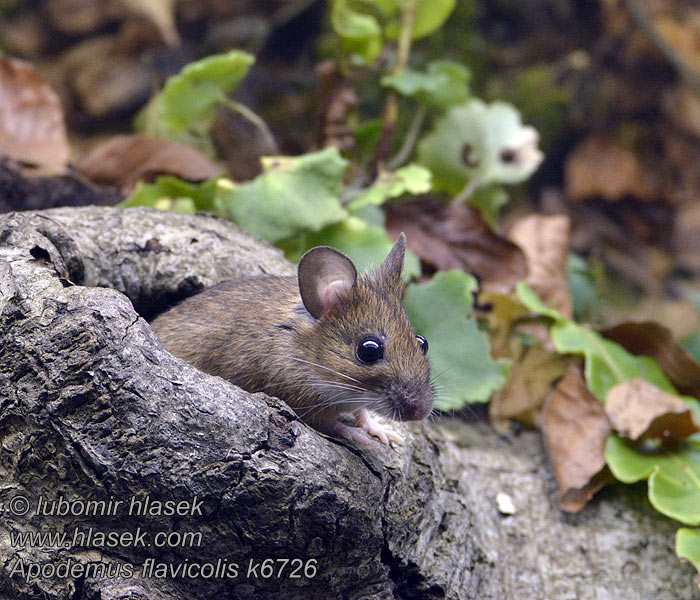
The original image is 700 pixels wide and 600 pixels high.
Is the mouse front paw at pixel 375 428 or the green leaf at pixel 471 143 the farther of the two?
the green leaf at pixel 471 143

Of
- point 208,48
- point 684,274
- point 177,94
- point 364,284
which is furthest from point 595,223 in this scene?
point 364,284

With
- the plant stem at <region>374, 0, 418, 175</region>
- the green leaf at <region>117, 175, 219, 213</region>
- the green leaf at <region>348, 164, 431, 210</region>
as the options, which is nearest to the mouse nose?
the green leaf at <region>348, 164, 431, 210</region>

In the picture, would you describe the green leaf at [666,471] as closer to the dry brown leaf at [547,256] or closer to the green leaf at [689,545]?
the green leaf at [689,545]

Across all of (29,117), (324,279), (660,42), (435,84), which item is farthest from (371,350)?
(660,42)

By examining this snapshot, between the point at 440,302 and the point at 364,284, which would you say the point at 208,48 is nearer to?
the point at 440,302

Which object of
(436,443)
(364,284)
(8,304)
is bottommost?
(436,443)

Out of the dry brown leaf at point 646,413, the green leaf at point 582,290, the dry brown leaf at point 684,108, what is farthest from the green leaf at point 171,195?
the dry brown leaf at point 684,108

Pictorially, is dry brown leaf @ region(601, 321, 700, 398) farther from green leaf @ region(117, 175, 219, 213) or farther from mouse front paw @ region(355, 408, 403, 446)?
green leaf @ region(117, 175, 219, 213)

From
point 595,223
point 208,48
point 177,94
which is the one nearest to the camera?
point 177,94
